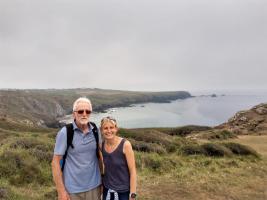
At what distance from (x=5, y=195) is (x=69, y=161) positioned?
13.5 ft

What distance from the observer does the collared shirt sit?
4.91m

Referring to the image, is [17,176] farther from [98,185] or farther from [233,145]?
[233,145]

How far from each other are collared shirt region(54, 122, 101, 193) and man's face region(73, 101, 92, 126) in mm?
94

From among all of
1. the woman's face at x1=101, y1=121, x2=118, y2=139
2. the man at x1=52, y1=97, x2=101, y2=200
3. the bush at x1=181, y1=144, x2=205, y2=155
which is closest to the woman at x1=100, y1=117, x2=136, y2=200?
the woman's face at x1=101, y1=121, x2=118, y2=139

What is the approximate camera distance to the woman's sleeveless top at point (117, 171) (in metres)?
5.13

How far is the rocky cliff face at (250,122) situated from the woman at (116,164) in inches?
1225

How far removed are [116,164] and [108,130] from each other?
493 mm

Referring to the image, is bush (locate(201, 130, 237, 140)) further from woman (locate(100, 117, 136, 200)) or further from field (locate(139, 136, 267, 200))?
woman (locate(100, 117, 136, 200))

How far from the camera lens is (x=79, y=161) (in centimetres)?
496

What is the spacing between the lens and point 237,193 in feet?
36.7

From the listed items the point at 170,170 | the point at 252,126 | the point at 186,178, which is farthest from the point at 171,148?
the point at 252,126

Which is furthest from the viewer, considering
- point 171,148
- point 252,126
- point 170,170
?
point 252,126

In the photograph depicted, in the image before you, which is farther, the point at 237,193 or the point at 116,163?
the point at 237,193

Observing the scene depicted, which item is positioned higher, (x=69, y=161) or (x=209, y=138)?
(x=69, y=161)
